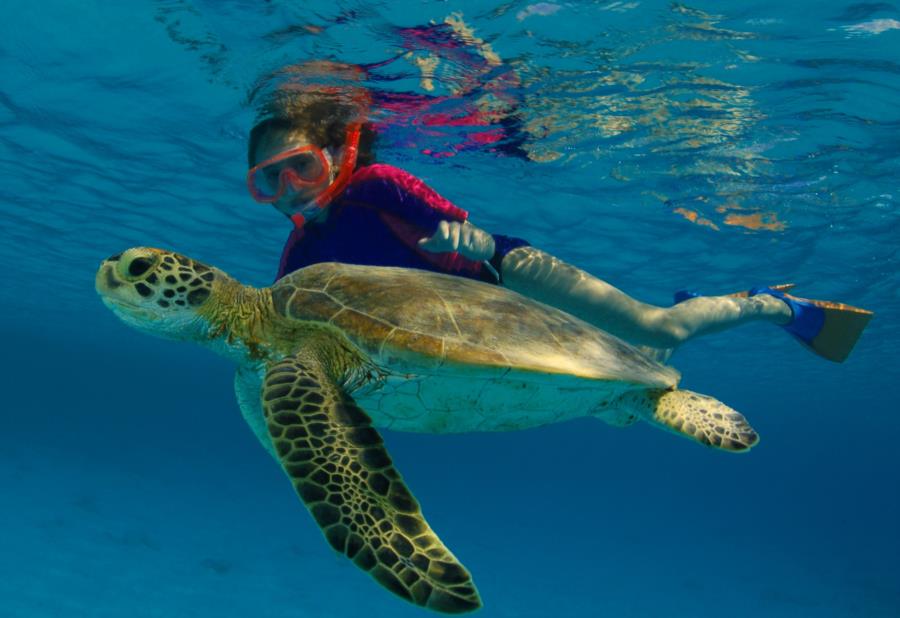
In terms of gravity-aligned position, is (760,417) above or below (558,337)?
above

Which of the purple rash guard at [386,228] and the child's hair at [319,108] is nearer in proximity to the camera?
the purple rash guard at [386,228]

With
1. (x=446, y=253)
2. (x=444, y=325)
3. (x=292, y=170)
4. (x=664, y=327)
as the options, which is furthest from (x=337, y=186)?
(x=664, y=327)

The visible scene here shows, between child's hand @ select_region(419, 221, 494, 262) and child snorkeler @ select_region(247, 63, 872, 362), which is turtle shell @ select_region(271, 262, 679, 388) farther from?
child snorkeler @ select_region(247, 63, 872, 362)

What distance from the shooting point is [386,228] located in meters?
5.13

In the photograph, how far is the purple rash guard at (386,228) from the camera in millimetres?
4852

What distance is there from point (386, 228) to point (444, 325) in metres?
2.23

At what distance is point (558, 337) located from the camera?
3496 millimetres

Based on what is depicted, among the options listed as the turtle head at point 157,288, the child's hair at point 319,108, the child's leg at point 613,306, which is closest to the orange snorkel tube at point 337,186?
the child's hair at point 319,108

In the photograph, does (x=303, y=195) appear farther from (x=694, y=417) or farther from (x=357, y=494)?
(x=694, y=417)

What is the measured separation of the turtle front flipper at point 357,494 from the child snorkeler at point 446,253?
2.27 m

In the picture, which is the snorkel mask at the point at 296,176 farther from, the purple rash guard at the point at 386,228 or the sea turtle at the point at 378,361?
the sea turtle at the point at 378,361

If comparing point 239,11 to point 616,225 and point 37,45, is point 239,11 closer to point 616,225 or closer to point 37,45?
point 37,45

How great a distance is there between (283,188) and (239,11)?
2.45m

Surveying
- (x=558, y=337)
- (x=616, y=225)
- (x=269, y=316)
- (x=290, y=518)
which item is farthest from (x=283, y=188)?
(x=290, y=518)
